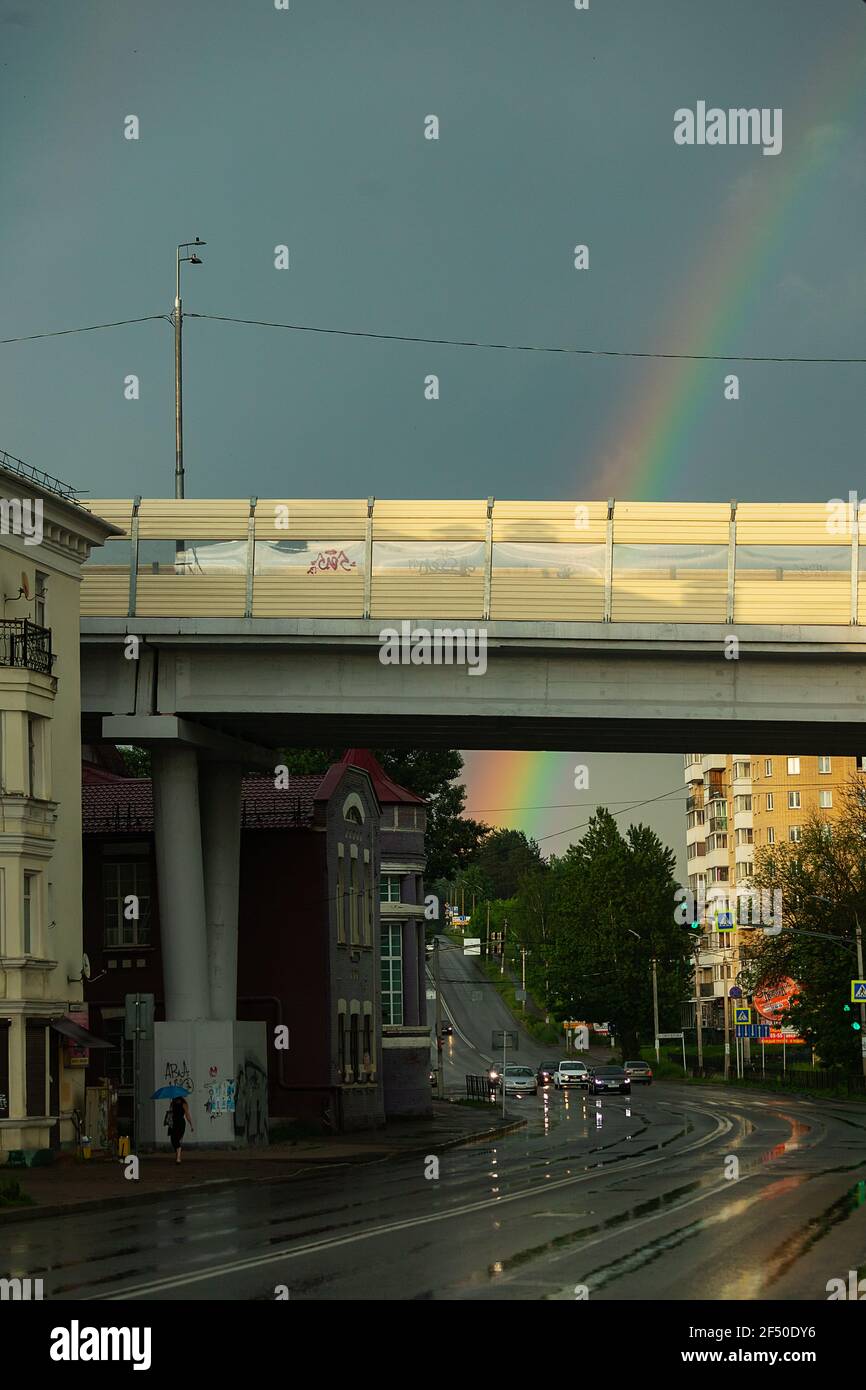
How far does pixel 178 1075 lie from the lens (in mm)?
40562

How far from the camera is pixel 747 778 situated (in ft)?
518

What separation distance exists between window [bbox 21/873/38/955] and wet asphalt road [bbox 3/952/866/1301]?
713cm

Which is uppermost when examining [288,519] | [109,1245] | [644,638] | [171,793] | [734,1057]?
[288,519]

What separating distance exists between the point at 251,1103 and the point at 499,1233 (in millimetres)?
23596

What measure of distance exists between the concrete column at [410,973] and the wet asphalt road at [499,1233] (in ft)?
68.9

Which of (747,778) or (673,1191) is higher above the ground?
(747,778)

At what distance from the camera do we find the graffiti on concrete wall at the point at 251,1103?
136 feet

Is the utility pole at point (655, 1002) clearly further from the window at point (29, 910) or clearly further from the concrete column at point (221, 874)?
the window at point (29, 910)

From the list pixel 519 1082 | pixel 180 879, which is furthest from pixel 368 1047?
pixel 519 1082

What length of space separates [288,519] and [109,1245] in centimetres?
2047

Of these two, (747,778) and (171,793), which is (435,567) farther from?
(747,778)

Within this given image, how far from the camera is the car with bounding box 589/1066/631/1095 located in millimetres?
85125

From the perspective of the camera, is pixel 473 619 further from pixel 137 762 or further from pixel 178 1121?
pixel 137 762
